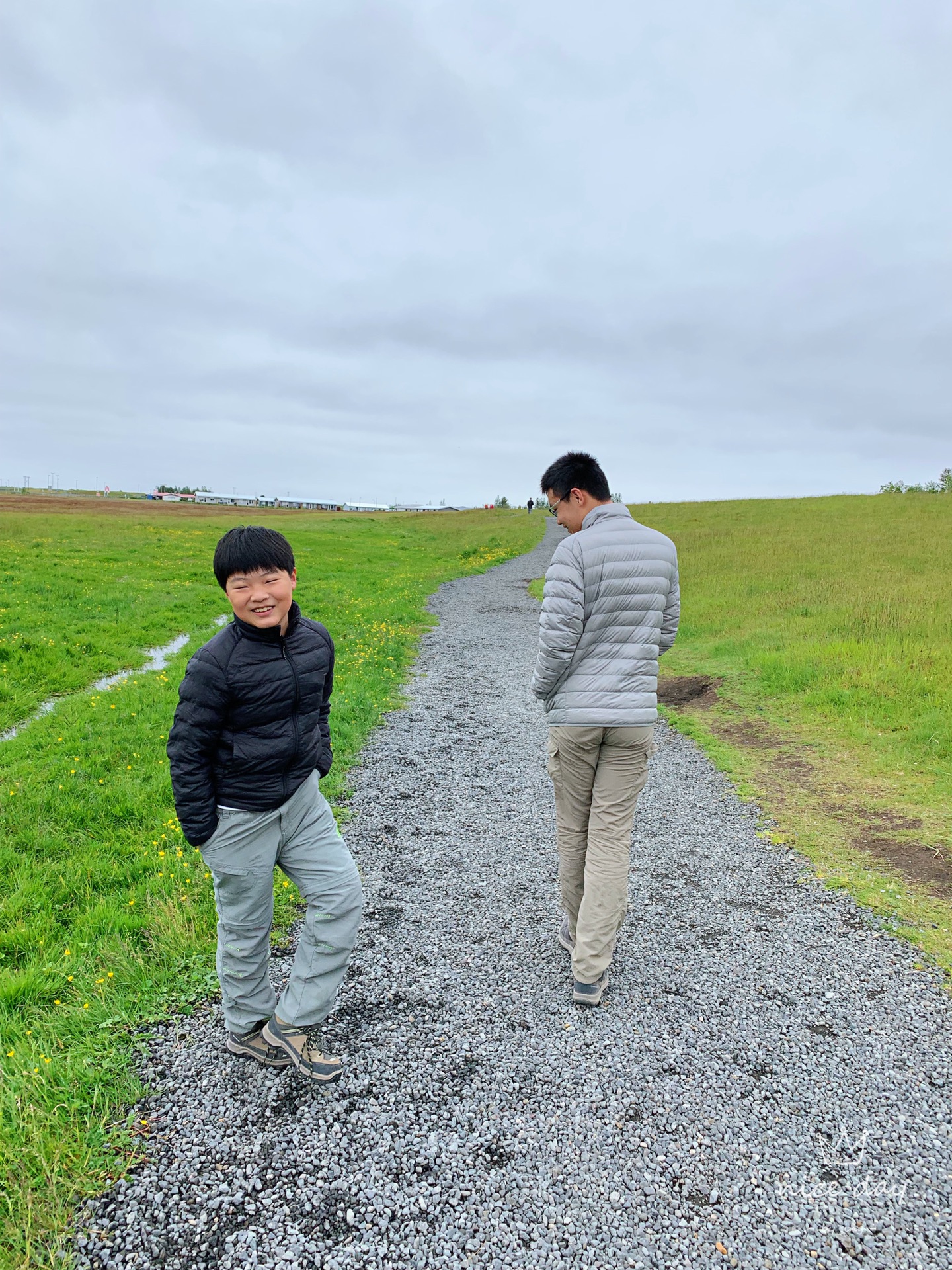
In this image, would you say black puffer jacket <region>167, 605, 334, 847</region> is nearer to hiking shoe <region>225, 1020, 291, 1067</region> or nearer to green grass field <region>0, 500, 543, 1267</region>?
hiking shoe <region>225, 1020, 291, 1067</region>

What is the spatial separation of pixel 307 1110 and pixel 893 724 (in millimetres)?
8242

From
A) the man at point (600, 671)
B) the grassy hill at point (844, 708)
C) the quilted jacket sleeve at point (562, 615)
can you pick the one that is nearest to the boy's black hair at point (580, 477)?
the man at point (600, 671)

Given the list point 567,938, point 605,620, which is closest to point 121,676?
point 567,938

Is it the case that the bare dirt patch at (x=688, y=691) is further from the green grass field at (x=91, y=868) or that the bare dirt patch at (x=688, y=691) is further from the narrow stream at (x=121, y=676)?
the narrow stream at (x=121, y=676)

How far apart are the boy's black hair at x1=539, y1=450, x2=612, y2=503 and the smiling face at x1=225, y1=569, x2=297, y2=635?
5.83 feet

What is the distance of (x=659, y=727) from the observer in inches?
372

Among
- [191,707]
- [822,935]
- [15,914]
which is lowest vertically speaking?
[15,914]

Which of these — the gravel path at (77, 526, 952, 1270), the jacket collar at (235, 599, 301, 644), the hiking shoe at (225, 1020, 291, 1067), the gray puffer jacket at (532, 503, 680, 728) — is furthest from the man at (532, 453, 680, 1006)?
the hiking shoe at (225, 1020, 291, 1067)

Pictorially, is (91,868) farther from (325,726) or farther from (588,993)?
(588,993)

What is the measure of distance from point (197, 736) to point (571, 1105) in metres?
2.45

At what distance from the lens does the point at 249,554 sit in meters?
2.89

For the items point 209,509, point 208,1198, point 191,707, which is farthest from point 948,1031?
point 209,509

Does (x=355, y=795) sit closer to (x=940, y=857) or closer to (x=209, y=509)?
(x=940, y=857)

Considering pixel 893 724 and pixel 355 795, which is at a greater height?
pixel 893 724
